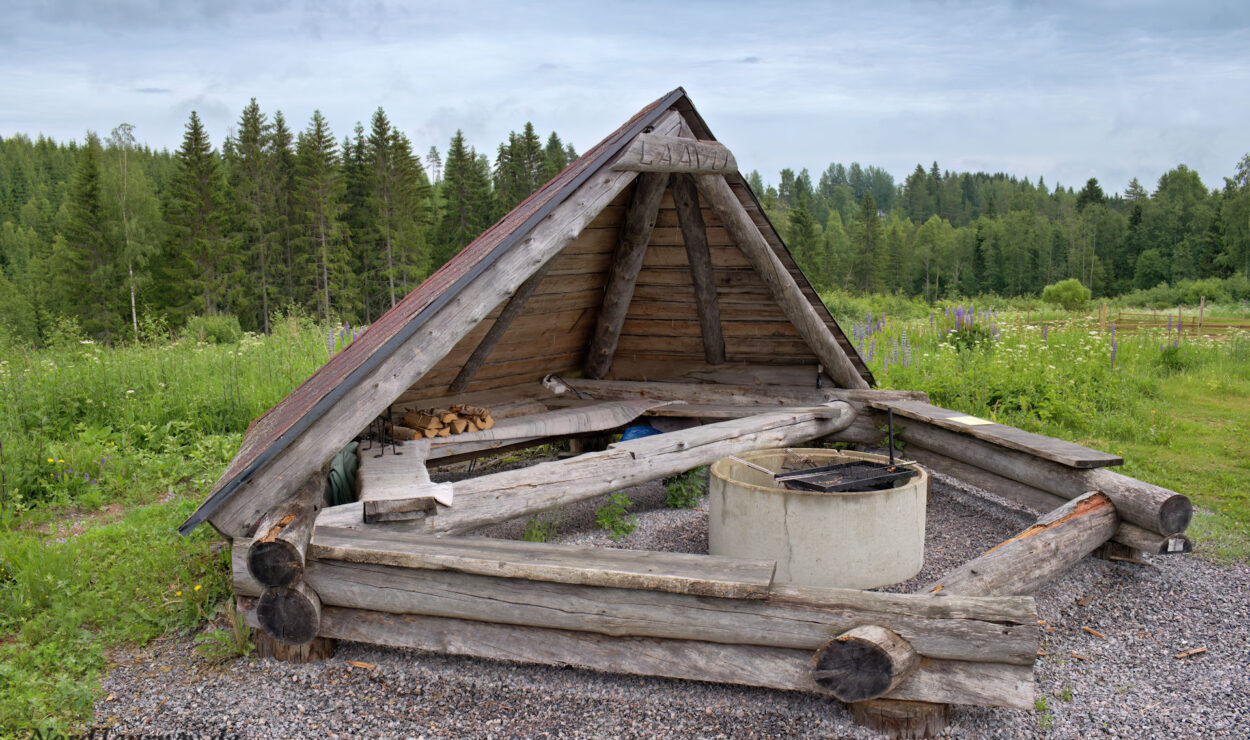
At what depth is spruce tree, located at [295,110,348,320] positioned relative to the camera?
41156 mm

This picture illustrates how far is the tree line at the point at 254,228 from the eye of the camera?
3944 centimetres

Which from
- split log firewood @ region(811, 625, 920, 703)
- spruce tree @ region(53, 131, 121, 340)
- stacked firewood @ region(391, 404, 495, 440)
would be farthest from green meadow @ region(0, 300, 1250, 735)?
spruce tree @ region(53, 131, 121, 340)

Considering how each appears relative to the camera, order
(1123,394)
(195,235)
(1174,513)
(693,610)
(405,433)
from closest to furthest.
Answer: (693,610) < (1174,513) < (405,433) < (1123,394) < (195,235)

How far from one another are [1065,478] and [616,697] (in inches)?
125

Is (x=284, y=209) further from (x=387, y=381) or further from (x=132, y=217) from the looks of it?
(x=387, y=381)

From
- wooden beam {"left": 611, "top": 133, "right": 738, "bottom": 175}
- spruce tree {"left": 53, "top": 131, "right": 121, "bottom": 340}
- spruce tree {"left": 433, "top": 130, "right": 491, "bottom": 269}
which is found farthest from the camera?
spruce tree {"left": 433, "top": 130, "right": 491, "bottom": 269}

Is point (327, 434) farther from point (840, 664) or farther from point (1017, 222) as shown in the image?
point (1017, 222)

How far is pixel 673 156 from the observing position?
15.2 feet

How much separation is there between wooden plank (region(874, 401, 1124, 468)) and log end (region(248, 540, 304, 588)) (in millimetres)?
3631

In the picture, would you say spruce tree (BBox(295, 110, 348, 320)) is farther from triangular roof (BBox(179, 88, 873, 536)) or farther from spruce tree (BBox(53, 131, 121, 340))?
triangular roof (BBox(179, 88, 873, 536))

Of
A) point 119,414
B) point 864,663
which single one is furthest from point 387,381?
point 119,414

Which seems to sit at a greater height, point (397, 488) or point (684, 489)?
point (397, 488)

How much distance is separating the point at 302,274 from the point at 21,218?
33813 millimetres

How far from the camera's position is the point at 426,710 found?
9.92 feet
